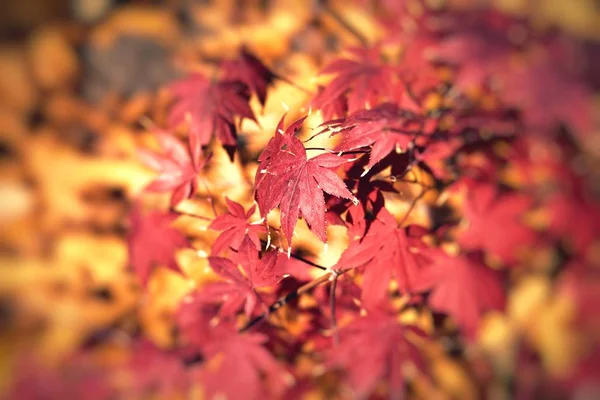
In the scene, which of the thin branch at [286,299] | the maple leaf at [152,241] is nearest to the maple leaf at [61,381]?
the maple leaf at [152,241]

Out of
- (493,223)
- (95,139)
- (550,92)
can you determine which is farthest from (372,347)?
(95,139)

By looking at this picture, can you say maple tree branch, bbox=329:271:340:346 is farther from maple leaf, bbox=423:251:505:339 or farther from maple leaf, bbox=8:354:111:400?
maple leaf, bbox=8:354:111:400

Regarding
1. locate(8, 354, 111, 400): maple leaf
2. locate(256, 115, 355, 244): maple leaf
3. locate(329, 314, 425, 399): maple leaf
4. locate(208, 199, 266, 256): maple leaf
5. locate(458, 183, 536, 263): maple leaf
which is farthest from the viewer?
locate(8, 354, 111, 400): maple leaf

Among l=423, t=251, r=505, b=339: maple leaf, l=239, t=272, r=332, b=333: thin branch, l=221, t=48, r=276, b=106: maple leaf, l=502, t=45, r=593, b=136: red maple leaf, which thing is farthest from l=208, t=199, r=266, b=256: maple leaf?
l=502, t=45, r=593, b=136: red maple leaf

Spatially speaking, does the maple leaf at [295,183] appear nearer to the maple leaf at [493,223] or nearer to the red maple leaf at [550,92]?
the maple leaf at [493,223]

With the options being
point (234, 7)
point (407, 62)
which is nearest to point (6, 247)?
point (234, 7)
